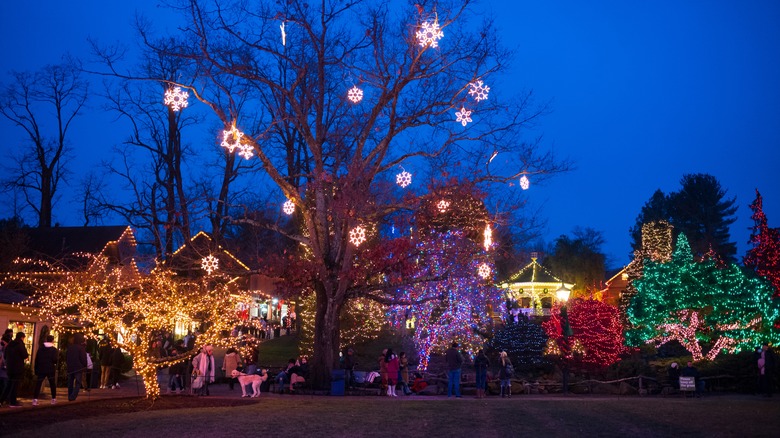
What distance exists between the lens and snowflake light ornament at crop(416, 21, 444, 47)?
18.4 metres

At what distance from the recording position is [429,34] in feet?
64.2

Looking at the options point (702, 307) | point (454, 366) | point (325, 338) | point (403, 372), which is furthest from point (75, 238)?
point (702, 307)

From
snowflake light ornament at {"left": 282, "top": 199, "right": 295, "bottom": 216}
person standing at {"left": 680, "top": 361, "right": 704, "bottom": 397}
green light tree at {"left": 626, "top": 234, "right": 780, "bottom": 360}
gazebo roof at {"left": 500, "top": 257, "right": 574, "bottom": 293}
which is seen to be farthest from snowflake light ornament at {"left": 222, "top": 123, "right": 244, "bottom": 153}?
gazebo roof at {"left": 500, "top": 257, "right": 574, "bottom": 293}

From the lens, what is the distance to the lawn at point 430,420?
12.3m

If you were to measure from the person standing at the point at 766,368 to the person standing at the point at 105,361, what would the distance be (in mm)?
20002

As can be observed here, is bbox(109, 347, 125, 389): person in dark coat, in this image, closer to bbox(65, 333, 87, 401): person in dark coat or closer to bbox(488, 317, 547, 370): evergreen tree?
bbox(65, 333, 87, 401): person in dark coat

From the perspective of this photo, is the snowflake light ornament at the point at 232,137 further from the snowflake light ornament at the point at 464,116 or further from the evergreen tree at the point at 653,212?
the evergreen tree at the point at 653,212

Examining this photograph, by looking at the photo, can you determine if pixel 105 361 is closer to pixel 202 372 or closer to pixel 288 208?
pixel 202 372

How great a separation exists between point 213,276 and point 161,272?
280cm

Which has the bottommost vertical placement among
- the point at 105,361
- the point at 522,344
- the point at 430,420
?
the point at 430,420

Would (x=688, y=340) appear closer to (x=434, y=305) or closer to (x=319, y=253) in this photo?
(x=434, y=305)

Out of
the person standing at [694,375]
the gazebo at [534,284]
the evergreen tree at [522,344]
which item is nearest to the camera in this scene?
the person standing at [694,375]

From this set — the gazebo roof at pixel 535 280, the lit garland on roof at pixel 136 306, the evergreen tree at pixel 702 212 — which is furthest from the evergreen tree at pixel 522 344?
the evergreen tree at pixel 702 212

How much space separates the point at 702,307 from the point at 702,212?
4543cm
